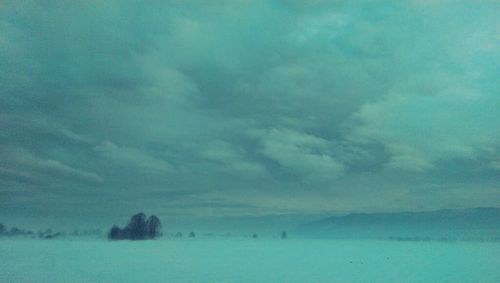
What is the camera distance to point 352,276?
2527 cm

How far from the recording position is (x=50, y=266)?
78.5 feet

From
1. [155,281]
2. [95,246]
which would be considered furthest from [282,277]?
[95,246]

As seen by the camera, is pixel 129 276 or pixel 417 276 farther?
pixel 417 276

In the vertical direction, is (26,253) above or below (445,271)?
above

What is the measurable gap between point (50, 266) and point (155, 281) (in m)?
6.70

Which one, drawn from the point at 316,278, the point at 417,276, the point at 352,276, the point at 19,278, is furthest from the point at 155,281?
the point at 417,276

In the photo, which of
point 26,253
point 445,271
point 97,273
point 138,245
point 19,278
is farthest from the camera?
point 138,245

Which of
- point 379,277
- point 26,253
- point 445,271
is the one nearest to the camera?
point 379,277

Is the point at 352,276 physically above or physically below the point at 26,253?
below

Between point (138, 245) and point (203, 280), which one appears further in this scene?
point (138, 245)

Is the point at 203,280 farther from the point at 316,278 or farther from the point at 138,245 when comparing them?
the point at 138,245

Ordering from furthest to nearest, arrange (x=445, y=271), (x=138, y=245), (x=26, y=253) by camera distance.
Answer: (x=138, y=245) < (x=26, y=253) < (x=445, y=271)

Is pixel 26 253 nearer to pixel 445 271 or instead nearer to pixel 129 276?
pixel 129 276

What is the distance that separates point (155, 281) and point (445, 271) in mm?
18868
